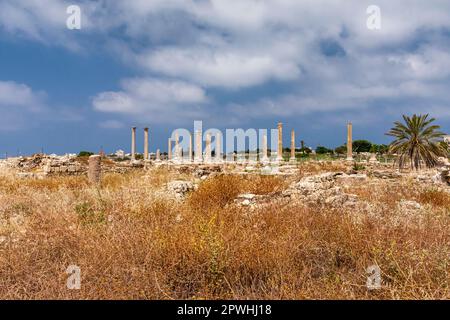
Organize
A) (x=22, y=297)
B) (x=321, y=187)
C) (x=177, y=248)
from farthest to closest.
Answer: (x=321, y=187)
(x=177, y=248)
(x=22, y=297)

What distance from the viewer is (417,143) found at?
2102 cm

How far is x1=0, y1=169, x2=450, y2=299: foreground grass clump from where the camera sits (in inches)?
121

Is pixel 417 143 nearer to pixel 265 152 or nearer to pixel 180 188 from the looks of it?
pixel 265 152

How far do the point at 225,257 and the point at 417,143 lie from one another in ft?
68.8

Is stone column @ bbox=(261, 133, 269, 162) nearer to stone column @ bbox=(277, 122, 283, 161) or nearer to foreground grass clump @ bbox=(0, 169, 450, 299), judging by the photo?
stone column @ bbox=(277, 122, 283, 161)

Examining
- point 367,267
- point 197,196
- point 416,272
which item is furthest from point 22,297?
point 197,196

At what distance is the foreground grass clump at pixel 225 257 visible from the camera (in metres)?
3.09

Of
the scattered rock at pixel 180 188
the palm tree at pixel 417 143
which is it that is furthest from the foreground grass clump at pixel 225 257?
the palm tree at pixel 417 143

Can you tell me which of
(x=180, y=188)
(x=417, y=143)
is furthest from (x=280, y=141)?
(x=180, y=188)

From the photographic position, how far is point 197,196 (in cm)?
704

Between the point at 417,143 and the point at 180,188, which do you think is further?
the point at 417,143

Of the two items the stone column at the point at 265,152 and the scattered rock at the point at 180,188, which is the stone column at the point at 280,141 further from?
the scattered rock at the point at 180,188
